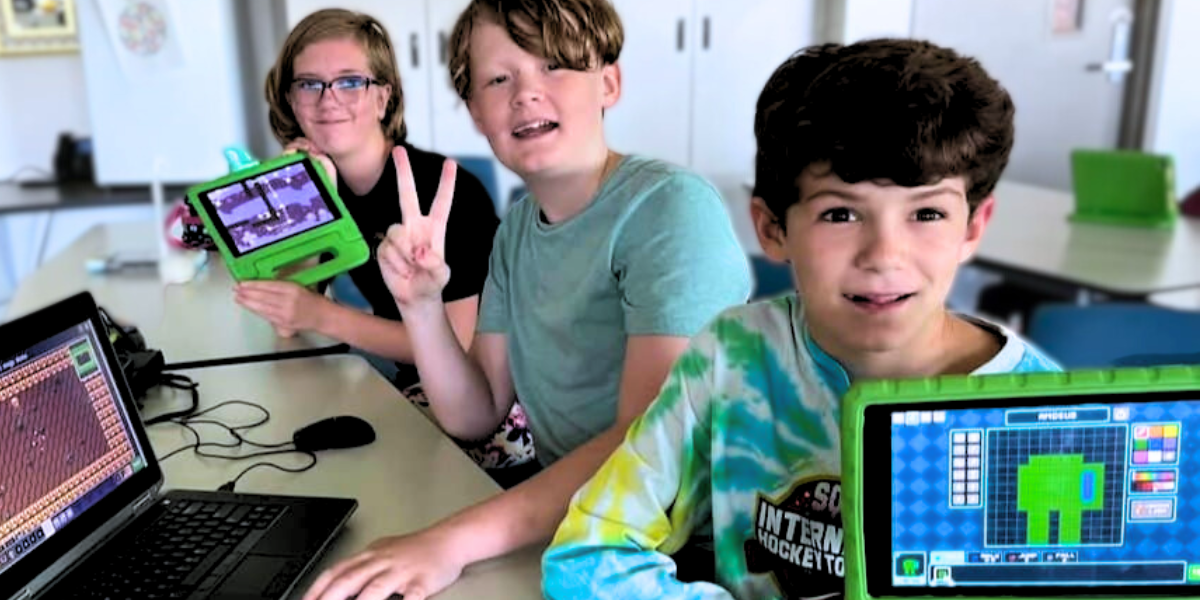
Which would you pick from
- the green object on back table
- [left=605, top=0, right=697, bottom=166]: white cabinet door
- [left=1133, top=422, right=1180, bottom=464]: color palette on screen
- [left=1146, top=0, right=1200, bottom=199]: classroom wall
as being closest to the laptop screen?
[left=1133, top=422, right=1180, bottom=464]: color palette on screen

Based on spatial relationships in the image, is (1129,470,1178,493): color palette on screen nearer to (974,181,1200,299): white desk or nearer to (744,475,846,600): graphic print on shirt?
(744,475,846,600): graphic print on shirt

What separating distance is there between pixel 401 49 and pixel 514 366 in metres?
2.60

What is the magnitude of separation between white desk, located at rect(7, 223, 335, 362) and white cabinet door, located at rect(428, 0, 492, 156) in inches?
47.4

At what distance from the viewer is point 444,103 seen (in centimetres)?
377

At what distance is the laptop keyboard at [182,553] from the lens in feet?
2.98

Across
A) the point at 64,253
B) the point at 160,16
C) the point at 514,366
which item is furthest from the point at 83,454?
Result: the point at 160,16

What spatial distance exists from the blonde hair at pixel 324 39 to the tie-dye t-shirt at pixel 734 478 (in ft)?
3.53

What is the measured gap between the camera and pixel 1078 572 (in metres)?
0.67

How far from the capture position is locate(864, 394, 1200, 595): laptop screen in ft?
2.10

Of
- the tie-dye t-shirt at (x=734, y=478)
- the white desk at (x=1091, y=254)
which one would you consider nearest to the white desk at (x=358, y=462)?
the tie-dye t-shirt at (x=734, y=478)

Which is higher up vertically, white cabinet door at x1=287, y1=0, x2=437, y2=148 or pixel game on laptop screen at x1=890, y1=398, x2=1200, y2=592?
white cabinet door at x1=287, y1=0, x2=437, y2=148

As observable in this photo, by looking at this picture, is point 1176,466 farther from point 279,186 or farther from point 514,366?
point 279,186

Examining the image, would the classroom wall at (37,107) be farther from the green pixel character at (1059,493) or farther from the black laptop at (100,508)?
the green pixel character at (1059,493)

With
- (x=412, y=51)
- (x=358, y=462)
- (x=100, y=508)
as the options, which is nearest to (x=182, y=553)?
(x=100, y=508)
